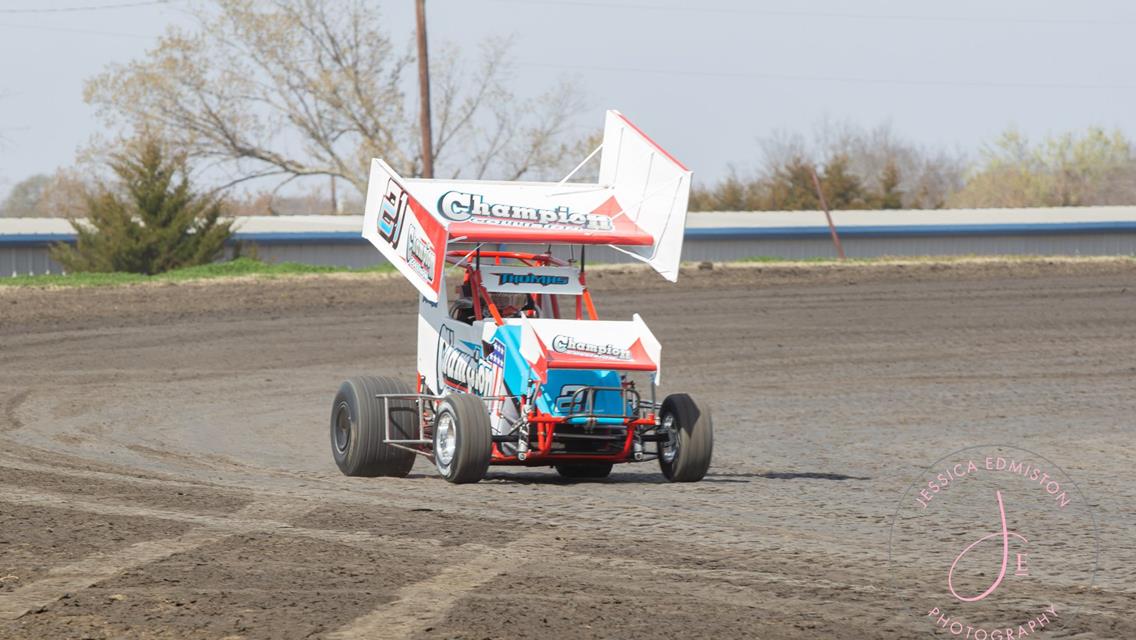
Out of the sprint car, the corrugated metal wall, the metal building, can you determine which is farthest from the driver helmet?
the corrugated metal wall

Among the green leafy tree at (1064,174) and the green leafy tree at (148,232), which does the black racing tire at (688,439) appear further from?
the green leafy tree at (1064,174)

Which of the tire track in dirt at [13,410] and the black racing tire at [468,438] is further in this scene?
the tire track in dirt at [13,410]

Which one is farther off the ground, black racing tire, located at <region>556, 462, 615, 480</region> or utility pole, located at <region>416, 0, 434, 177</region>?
utility pole, located at <region>416, 0, 434, 177</region>

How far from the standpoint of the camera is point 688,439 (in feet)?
39.9

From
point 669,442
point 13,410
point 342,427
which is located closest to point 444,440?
point 342,427

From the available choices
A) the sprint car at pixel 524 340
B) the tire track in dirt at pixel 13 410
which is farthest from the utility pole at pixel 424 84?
the sprint car at pixel 524 340

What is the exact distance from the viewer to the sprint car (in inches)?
472

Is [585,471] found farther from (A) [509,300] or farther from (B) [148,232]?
(B) [148,232]

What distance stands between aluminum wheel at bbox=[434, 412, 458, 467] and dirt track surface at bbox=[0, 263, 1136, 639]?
0.53 m

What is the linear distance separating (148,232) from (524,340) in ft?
104

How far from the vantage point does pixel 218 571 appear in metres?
8.02

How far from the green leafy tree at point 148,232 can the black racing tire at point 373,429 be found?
29.7 metres

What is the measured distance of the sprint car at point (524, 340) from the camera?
472 inches

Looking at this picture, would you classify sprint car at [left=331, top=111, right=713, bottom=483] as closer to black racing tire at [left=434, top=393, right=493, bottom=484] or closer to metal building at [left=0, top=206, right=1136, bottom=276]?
black racing tire at [left=434, top=393, right=493, bottom=484]
